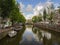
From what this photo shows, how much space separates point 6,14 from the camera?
33.8 m

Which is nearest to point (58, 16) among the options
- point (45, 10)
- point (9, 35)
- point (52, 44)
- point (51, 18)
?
point (51, 18)

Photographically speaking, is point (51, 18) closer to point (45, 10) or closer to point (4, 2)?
point (45, 10)

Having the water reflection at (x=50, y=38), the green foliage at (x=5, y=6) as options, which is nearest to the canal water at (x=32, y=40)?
the water reflection at (x=50, y=38)

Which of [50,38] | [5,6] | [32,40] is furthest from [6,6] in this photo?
[50,38]

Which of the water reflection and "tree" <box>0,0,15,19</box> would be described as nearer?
the water reflection

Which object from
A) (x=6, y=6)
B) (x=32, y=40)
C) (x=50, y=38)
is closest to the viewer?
(x=32, y=40)

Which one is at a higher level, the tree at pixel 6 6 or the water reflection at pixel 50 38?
the tree at pixel 6 6

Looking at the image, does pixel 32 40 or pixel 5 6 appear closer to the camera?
pixel 32 40

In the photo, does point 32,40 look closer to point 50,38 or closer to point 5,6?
point 50,38

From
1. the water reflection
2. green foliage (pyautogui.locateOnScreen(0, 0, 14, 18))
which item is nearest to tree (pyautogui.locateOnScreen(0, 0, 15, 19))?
green foliage (pyautogui.locateOnScreen(0, 0, 14, 18))

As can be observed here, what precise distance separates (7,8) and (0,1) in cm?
221

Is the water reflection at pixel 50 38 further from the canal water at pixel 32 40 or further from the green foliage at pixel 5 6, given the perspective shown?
the green foliage at pixel 5 6

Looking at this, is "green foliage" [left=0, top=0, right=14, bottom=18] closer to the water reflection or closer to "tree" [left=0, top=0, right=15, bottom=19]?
"tree" [left=0, top=0, right=15, bottom=19]

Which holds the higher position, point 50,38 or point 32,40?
point 50,38
